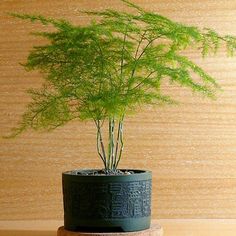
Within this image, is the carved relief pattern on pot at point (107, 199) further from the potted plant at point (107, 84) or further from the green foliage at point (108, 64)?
the green foliage at point (108, 64)

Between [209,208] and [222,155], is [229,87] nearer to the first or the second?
[222,155]

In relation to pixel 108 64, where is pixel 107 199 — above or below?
below

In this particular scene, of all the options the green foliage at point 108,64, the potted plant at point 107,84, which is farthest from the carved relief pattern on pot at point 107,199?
the green foliage at point 108,64

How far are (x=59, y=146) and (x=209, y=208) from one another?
1.69 ft

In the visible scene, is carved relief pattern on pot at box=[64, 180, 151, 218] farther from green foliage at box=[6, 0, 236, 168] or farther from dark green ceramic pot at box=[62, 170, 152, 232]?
green foliage at box=[6, 0, 236, 168]

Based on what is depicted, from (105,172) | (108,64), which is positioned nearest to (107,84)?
(108,64)

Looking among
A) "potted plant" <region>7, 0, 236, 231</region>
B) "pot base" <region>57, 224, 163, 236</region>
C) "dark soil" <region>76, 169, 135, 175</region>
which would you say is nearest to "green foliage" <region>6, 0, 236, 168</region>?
"potted plant" <region>7, 0, 236, 231</region>

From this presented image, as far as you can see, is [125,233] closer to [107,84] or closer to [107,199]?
[107,199]

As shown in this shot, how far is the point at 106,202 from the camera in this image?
1.83m

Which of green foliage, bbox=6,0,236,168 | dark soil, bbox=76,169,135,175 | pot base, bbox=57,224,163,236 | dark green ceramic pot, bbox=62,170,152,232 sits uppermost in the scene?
green foliage, bbox=6,0,236,168

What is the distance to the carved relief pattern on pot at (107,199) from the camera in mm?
1829

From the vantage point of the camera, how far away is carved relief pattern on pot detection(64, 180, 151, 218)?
1829mm

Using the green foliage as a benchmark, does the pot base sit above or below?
below

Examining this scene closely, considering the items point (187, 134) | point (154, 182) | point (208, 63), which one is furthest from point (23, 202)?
point (208, 63)
